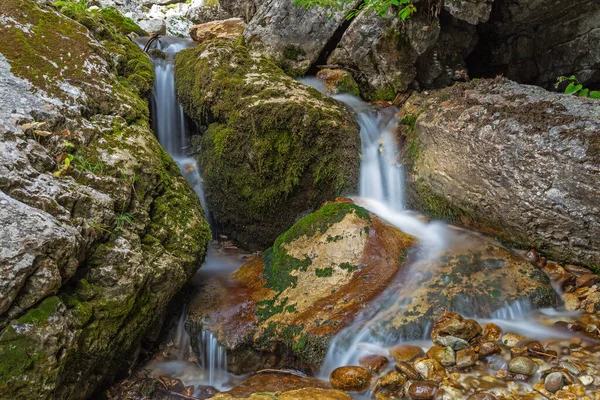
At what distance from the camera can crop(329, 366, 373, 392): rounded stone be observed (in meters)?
3.27

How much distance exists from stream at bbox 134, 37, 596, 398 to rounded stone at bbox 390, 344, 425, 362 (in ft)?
0.28

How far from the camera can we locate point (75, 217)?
11.3 ft

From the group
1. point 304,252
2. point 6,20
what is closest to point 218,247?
point 304,252

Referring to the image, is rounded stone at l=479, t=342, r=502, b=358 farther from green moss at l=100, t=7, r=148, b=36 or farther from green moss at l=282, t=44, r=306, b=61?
green moss at l=100, t=7, r=148, b=36

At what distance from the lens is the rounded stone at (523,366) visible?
304 cm

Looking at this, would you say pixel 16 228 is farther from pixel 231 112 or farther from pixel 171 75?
pixel 171 75

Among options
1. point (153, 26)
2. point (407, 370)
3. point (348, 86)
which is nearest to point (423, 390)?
point (407, 370)

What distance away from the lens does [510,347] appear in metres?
3.39

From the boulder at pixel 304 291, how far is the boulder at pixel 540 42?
5.49 metres

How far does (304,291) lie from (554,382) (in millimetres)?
2300

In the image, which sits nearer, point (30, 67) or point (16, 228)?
point (16, 228)

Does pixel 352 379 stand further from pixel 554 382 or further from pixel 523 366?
pixel 554 382

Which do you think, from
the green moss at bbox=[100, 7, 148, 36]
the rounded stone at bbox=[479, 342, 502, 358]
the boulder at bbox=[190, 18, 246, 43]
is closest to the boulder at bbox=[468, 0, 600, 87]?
the boulder at bbox=[190, 18, 246, 43]

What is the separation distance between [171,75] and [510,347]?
6.94m
